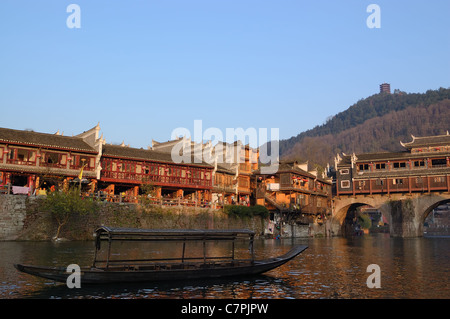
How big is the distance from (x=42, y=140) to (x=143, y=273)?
114 feet

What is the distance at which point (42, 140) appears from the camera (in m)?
47.1

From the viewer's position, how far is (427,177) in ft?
237

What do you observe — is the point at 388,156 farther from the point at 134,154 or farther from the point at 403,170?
the point at 134,154

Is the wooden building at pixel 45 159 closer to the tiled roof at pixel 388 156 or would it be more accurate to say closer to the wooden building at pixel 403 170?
the wooden building at pixel 403 170

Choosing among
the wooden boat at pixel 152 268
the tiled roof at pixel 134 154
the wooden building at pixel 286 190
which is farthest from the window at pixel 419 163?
the wooden boat at pixel 152 268

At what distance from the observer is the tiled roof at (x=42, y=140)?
44875 mm

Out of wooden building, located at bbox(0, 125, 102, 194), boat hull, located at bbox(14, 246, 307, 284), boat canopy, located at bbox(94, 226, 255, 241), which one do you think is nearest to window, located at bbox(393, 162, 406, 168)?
wooden building, located at bbox(0, 125, 102, 194)

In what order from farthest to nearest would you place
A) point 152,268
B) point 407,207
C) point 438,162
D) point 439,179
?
point 438,162 → point 407,207 → point 439,179 → point 152,268

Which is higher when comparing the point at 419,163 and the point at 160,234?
the point at 419,163

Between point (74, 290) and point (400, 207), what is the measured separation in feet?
226

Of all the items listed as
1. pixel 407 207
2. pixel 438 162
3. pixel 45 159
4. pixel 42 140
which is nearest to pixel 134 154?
pixel 45 159

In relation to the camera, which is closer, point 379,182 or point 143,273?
point 143,273

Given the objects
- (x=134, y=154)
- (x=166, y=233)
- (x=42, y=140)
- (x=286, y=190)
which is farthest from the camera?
(x=286, y=190)
